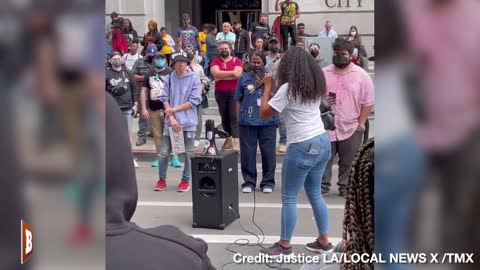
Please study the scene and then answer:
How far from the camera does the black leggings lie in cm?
1105

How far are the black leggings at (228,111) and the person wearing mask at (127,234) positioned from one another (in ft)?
30.2

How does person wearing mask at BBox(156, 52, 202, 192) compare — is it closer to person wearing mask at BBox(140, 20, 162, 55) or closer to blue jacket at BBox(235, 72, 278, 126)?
blue jacket at BBox(235, 72, 278, 126)

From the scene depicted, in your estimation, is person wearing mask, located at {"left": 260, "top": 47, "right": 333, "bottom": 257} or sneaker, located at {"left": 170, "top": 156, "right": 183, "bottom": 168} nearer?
person wearing mask, located at {"left": 260, "top": 47, "right": 333, "bottom": 257}

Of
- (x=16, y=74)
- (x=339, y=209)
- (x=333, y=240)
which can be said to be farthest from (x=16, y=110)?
(x=339, y=209)

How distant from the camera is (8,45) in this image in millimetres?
994

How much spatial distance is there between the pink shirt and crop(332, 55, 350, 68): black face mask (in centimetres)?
10

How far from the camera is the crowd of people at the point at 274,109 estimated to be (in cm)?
579

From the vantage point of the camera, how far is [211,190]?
7.05 metres

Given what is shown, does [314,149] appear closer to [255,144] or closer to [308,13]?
[255,144]

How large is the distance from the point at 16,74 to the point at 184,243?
937 mm

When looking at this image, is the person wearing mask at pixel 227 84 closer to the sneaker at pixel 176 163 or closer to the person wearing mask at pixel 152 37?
the sneaker at pixel 176 163

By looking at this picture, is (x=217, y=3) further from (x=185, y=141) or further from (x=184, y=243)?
(x=184, y=243)

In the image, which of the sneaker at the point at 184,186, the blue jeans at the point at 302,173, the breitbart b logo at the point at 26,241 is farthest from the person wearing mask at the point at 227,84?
the breitbart b logo at the point at 26,241

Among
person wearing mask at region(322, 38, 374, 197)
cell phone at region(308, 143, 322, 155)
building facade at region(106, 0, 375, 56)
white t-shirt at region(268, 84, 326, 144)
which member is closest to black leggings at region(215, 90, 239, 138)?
person wearing mask at region(322, 38, 374, 197)
